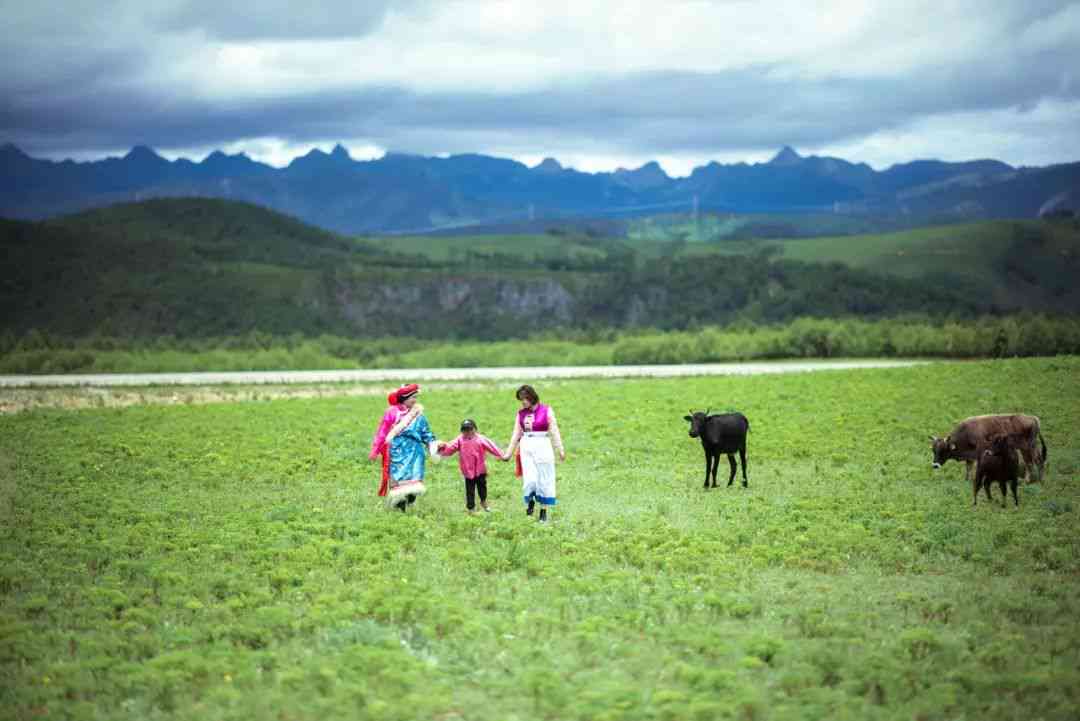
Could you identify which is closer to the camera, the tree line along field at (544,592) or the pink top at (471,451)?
the tree line along field at (544,592)

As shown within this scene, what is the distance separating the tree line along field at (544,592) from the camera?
11.1m

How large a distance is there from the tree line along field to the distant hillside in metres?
112

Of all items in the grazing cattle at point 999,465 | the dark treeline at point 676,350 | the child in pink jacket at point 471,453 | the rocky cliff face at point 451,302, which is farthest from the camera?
the rocky cliff face at point 451,302

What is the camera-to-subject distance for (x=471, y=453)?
67.2 ft

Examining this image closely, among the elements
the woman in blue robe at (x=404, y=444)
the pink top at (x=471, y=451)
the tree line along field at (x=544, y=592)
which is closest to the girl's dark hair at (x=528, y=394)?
the pink top at (x=471, y=451)

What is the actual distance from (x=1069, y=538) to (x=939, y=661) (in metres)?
6.94

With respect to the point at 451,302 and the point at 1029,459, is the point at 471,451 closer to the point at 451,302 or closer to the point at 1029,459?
the point at 1029,459

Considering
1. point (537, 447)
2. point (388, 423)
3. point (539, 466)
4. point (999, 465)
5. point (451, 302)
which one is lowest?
point (999, 465)

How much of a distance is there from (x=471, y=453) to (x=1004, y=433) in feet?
36.5

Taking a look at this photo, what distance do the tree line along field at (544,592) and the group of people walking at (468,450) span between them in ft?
1.87

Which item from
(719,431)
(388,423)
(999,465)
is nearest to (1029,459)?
(999,465)

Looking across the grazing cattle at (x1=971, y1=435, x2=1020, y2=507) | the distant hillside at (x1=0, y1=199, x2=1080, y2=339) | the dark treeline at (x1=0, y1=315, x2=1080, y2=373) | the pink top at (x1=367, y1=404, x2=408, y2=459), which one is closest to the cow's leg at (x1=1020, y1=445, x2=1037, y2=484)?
the grazing cattle at (x1=971, y1=435, x2=1020, y2=507)

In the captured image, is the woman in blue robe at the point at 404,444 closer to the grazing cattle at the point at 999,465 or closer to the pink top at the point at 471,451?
the pink top at the point at 471,451

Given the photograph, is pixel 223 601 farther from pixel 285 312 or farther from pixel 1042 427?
pixel 285 312
